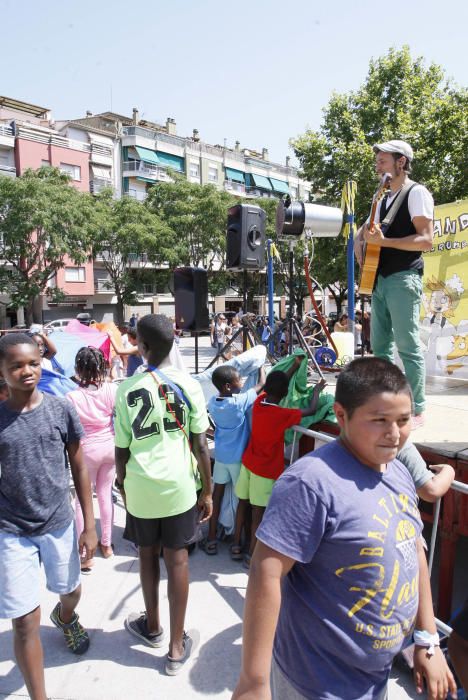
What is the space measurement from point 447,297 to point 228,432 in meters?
3.90

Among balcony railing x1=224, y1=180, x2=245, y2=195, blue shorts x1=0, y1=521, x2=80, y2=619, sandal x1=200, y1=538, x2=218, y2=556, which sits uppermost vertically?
balcony railing x1=224, y1=180, x2=245, y2=195

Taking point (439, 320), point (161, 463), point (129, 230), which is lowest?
point (161, 463)

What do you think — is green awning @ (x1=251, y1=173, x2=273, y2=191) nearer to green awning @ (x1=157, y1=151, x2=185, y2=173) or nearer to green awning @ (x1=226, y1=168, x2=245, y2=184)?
green awning @ (x1=226, y1=168, x2=245, y2=184)

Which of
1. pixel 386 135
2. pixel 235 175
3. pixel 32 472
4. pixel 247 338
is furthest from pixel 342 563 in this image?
pixel 235 175

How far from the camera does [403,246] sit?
10.0 ft

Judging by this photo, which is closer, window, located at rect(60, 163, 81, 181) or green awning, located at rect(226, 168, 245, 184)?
window, located at rect(60, 163, 81, 181)

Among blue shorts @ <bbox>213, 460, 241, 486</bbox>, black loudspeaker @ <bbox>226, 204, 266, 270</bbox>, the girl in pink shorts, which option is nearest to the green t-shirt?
the girl in pink shorts

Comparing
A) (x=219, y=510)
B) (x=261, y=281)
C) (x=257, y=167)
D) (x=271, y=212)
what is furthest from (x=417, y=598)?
(x=257, y=167)

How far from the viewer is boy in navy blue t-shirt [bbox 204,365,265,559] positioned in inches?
153

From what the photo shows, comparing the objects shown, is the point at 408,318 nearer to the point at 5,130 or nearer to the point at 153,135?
the point at 5,130

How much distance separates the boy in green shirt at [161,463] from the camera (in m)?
2.57

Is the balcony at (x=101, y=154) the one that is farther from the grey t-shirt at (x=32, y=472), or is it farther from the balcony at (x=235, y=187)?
the grey t-shirt at (x=32, y=472)

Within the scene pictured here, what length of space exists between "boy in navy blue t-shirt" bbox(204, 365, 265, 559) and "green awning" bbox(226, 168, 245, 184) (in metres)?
46.2

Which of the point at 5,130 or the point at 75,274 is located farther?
the point at 75,274
